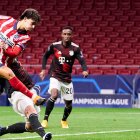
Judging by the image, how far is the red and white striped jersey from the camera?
920 centimetres

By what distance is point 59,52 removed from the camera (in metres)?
14.9

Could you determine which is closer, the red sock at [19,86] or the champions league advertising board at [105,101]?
the red sock at [19,86]

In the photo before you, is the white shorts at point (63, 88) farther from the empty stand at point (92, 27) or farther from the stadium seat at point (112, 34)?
the stadium seat at point (112, 34)

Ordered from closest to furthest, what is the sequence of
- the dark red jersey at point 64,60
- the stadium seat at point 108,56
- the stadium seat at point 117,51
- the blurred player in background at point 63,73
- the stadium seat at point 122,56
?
the blurred player in background at point 63,73, the dark red jersey at point 64,60, the stadium seat at point 122,56, the stadium seat at point 108,56, the stadium seat at point 117,51

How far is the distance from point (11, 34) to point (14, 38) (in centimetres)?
7

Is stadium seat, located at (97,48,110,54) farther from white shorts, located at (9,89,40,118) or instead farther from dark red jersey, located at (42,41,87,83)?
A: white shorts, located at (9,89,40,118)

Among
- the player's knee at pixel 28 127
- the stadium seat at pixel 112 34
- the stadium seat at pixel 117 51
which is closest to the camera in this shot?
the player's knee at pixel 28 127

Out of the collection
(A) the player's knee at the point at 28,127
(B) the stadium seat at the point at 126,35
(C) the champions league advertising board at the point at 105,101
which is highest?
(A) the player's knee at the point at 28,127

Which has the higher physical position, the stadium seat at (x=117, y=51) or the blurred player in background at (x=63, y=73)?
the blurred player in background at (x=63, y=73)

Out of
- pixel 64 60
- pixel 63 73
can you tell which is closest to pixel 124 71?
pixel 64 60

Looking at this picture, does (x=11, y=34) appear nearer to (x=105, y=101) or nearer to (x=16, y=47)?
(x=16, y=47)

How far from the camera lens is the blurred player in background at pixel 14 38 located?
899 centimetres

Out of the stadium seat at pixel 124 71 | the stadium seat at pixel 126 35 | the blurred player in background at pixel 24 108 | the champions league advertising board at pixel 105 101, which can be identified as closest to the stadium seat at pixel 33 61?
the stadium seat at pixel 126 35

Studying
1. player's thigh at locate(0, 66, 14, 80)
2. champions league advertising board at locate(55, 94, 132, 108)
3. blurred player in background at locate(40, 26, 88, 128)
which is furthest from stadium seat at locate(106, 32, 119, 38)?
player's thigh at locate(0, 66, 14, 80)
